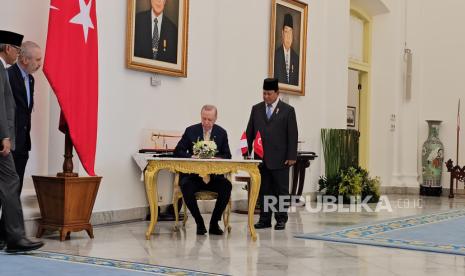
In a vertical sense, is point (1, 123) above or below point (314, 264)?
above

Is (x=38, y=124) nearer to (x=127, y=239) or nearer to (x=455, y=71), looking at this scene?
(x=127, y=239)

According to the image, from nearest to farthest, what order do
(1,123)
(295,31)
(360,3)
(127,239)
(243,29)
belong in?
(1,123) < (127,239) < (243,29) < (295,31) < (360,3)

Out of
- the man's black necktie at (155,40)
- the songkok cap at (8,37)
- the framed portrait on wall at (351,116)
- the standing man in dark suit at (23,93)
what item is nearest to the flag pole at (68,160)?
the standing man in dark suit at (23,93)

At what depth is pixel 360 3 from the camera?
14688mm

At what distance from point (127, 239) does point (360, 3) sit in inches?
389

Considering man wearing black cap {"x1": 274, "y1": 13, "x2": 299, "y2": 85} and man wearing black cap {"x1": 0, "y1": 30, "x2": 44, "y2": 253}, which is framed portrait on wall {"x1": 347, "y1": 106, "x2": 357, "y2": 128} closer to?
man wearing black cap {"x1": 274, "y1": 13, "x2": 299, "y2": 85}

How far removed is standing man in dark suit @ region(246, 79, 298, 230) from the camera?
24.4 ft

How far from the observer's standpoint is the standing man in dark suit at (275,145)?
7434 mm

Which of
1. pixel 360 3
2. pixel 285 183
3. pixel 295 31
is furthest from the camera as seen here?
pixel 360 3

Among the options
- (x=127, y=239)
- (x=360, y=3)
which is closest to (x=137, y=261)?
(x=127, y=239)

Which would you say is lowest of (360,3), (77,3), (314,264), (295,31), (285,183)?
(314,264)

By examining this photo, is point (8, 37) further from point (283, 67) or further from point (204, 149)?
point (283, 67)

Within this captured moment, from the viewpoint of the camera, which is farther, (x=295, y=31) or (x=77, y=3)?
(x=295, y=31)

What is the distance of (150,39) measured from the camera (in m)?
8.12
